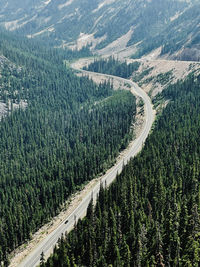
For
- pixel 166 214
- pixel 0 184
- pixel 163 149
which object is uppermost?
pixel 163 149

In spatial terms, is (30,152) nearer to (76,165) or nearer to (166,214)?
(76,165)

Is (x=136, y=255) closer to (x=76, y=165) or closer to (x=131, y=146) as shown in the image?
(x=76, y=165)

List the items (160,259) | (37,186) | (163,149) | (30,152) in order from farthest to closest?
(30,152) < (37,186) < (163,149) < (160,259)

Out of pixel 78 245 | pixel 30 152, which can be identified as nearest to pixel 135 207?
pixel 78 245

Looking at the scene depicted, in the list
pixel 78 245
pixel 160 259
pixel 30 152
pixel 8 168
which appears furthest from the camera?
pixel 30 152

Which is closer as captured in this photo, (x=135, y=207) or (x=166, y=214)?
(x=166, y=214)

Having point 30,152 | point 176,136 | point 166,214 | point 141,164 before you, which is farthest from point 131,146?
point 166,214

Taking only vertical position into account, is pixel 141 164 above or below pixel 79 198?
above
